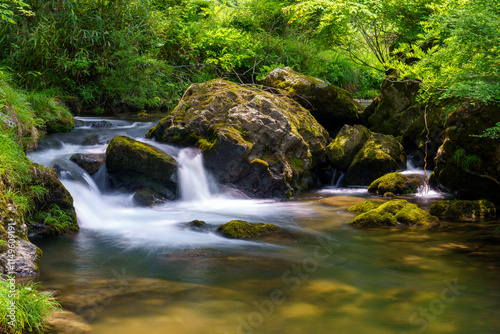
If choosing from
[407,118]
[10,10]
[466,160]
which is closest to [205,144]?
[10,10]

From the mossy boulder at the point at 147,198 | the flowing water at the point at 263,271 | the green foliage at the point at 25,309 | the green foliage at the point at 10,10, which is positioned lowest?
the flowing water at the point at 263,271

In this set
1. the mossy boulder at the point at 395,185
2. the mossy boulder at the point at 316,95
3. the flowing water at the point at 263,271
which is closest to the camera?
the flowing water at the point at 263,271

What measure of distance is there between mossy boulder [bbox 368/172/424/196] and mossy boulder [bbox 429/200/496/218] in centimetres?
156

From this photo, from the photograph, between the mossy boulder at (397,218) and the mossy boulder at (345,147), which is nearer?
the mossy boulder at (397,218)

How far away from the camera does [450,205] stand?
293 inches

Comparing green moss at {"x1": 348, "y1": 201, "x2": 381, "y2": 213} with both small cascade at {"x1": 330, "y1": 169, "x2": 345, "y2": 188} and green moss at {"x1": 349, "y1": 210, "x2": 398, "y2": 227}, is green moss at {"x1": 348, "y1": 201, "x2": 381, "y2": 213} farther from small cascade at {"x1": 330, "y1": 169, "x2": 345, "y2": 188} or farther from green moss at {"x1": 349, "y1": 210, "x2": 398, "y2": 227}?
small cascade at {"x1": 330, "y1": 169, "x2": 345, "y2": 188}

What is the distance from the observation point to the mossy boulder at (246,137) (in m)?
8.83

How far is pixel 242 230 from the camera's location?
624 cm

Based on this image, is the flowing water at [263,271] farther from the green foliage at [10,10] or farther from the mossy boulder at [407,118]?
the mossy boulder at [407,118]

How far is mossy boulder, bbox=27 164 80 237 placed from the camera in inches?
233

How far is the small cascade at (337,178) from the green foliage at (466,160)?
248 cm

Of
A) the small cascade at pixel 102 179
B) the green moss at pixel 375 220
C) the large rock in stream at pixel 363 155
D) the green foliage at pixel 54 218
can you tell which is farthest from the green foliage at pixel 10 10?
the large rock in stream at pixel 363 155

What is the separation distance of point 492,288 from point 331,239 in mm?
2179

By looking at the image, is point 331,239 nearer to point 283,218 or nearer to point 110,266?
point 283,218
